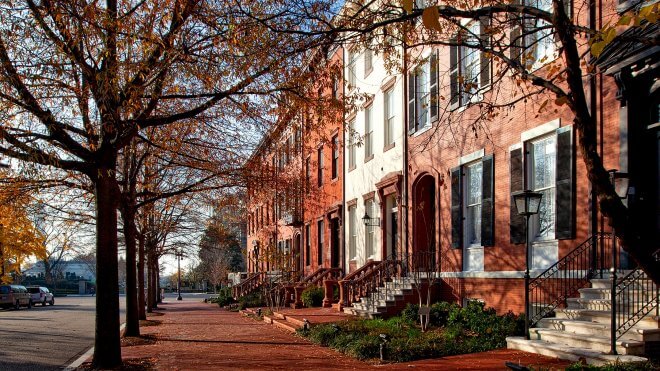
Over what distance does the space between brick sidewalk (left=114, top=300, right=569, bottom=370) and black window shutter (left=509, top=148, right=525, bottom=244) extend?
3.20 m

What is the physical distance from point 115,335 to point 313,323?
7587 millimetres

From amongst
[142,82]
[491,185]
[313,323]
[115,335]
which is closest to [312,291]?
[313,323]

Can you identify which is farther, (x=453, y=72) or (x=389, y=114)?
(x=389, y=114)

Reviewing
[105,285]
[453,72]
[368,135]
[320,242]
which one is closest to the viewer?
[105,285]

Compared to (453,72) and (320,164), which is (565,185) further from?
(320,164)

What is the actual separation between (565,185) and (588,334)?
125 inches

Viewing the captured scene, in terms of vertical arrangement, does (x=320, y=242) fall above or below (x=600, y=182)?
below

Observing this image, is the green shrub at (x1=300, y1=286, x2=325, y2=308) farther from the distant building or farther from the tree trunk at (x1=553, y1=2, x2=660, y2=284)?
the distant building

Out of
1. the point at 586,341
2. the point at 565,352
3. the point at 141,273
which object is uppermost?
the point at 586,341

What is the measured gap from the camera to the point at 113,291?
1231 centimetres

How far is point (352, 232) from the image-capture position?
26734mm

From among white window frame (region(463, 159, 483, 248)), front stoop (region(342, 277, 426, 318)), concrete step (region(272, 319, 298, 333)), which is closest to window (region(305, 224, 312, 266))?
concrete step (region(272, 319, 298, 333))

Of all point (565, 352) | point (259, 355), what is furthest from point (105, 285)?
point (565, 352)

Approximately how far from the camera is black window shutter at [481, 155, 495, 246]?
50.3ft
